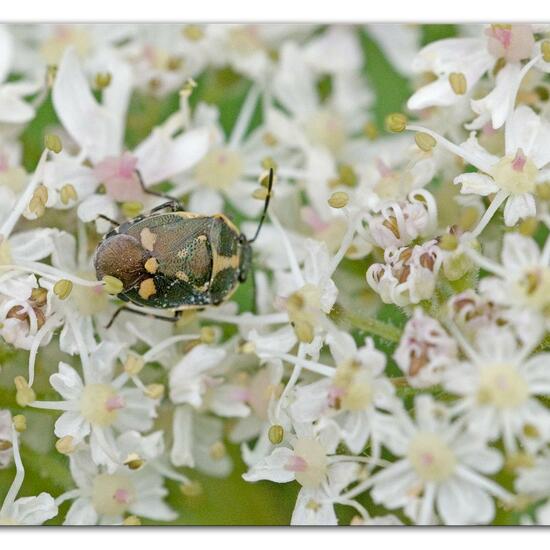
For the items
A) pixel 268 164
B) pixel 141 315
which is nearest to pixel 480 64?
pixel 268 164

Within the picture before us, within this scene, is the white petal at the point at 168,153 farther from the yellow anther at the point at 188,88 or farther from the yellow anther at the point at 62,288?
the yellow anther at the point at 62,288

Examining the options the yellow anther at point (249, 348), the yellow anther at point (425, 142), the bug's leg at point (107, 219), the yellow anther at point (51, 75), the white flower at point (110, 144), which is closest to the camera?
the yellow anther at point (249, 348)

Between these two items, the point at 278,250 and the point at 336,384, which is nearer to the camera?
the point at 336,384

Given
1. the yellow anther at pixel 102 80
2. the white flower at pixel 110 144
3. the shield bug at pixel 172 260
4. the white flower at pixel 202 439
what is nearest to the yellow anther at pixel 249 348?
the shield bug at pixel 172 260

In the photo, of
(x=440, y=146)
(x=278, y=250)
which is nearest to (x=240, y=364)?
(x=278, y=250)

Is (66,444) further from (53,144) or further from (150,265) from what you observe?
(53,144)
